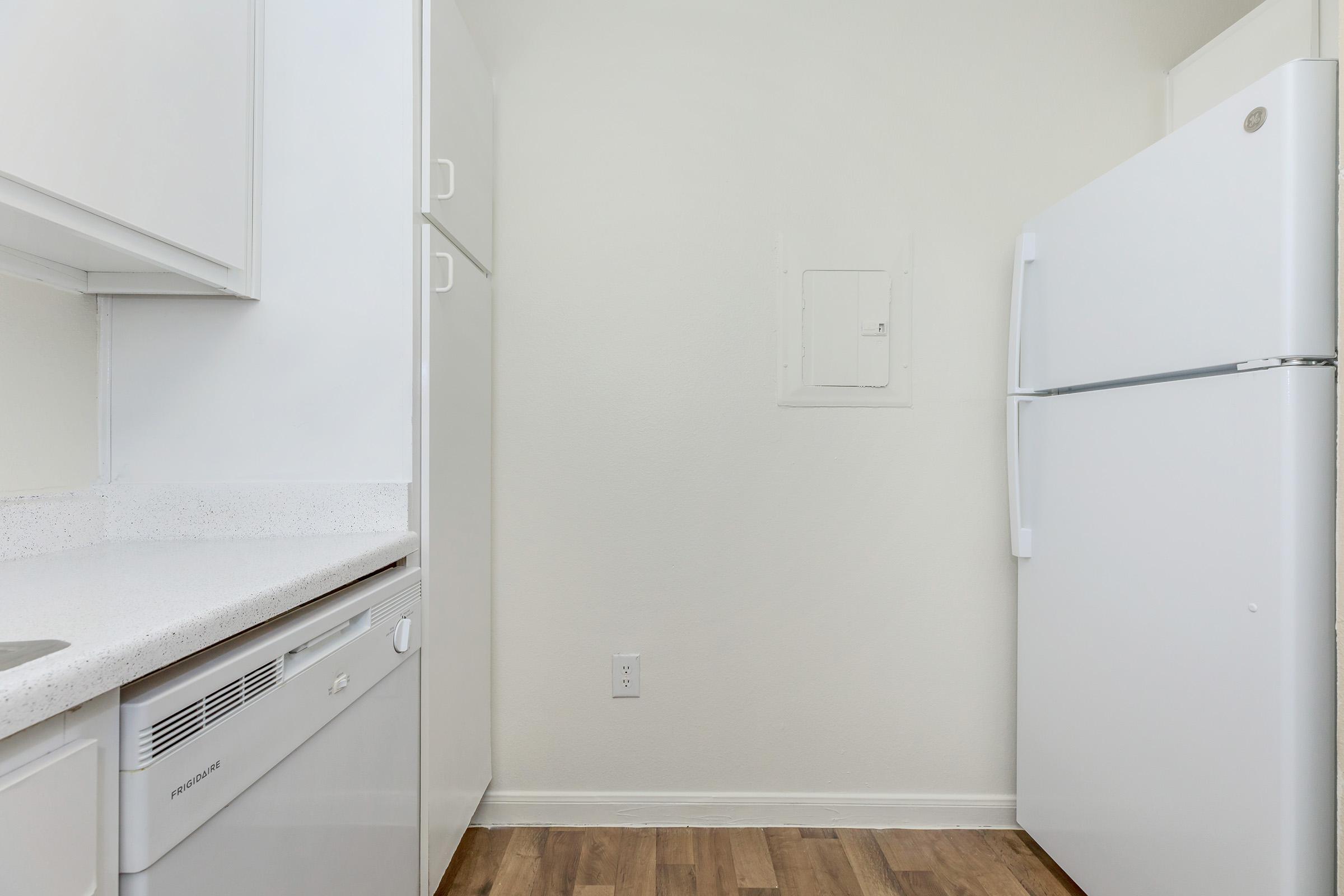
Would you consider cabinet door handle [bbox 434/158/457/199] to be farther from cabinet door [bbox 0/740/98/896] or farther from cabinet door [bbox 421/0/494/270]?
cabinet door [bbox 0/740/98/896]

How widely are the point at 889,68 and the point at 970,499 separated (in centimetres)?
124

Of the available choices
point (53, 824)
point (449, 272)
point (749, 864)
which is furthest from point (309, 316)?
point (749, 864)

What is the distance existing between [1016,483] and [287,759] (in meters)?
1.71

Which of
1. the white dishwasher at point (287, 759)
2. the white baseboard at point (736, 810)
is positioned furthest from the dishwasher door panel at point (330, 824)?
the white baseboard at point (736, 810)

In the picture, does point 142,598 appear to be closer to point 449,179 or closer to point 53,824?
point 53,824

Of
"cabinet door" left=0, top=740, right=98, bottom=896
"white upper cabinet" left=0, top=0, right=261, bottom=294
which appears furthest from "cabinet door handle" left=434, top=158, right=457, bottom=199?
"cabinet door" left=0, top=740, right=98, bottom=896

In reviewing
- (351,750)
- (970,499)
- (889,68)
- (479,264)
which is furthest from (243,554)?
(889,68)

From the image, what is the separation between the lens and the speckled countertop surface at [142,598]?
0.59 meters

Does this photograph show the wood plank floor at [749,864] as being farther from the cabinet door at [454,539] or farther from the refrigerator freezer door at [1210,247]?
the refrigerator freezer door at [1210,247]

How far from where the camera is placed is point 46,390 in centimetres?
127

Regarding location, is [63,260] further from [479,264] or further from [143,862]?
[143,862]

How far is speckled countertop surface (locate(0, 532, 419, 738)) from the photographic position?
1.93 feet

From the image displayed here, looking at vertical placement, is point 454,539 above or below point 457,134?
below

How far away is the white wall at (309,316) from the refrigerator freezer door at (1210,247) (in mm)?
1459
